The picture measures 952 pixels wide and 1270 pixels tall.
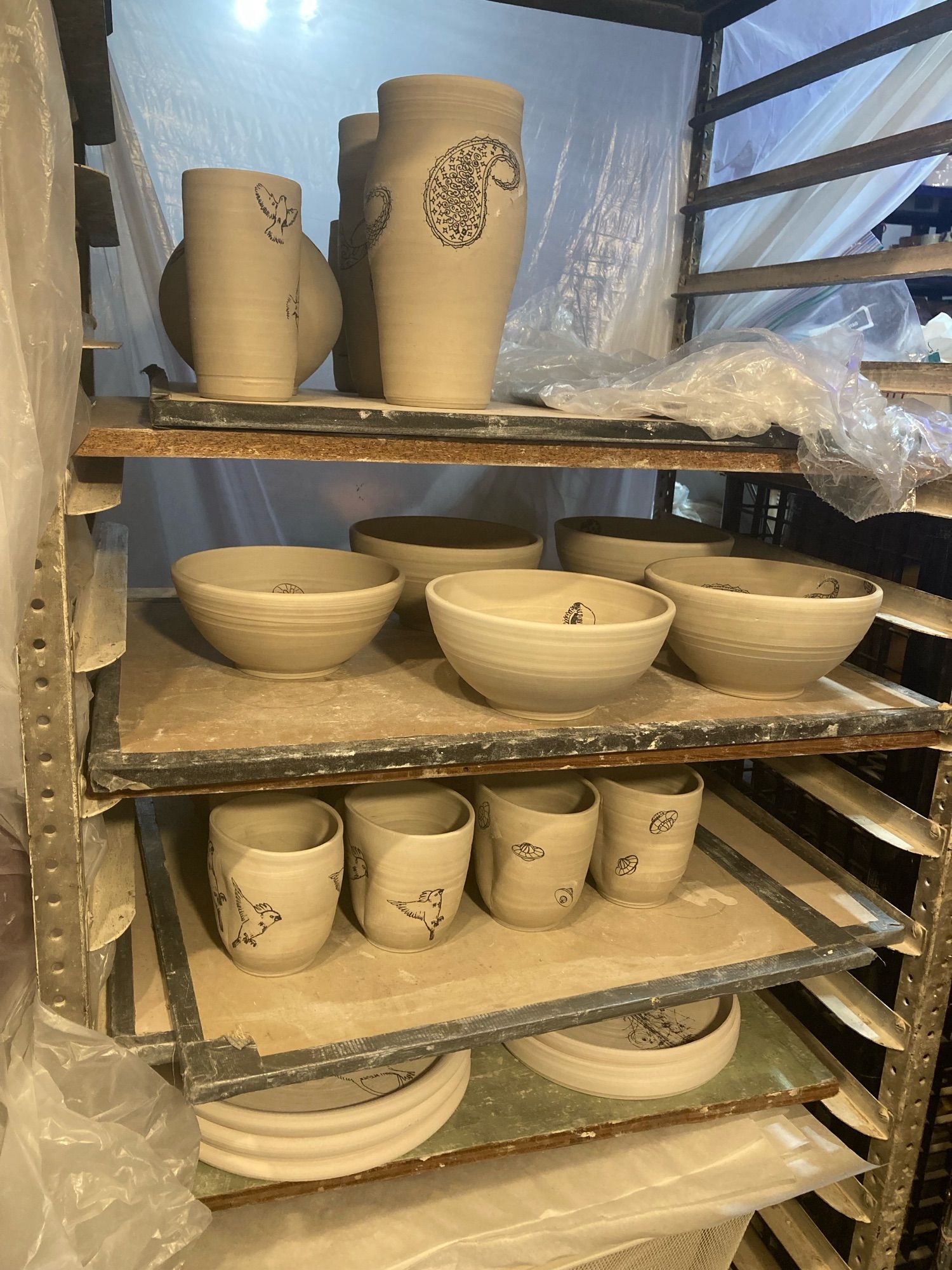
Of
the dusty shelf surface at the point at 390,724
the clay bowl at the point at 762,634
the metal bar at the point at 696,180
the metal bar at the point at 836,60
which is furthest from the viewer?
the metal bar at the point at 696,180

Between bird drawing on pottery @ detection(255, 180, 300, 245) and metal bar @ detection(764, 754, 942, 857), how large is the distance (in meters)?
0.91

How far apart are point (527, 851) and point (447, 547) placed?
0.36m

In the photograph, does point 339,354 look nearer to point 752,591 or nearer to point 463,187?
point 463,187

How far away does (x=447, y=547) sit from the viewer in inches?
44.6

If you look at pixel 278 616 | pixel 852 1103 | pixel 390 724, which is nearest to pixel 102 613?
pixel 278 616

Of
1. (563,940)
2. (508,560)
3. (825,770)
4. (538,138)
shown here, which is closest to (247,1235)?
(563,940)

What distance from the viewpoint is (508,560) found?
112 cm

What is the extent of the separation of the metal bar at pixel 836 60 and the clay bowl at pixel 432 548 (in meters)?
0.67

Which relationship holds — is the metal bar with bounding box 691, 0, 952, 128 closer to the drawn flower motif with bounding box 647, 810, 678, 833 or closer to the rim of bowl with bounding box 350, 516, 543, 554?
the rim of bowl with bounding box 350, 516, 543, 554

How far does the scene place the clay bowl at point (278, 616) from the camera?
89 cm

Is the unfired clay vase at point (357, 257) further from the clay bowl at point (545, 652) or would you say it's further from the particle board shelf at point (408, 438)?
the clay bowl at point (545, 652)

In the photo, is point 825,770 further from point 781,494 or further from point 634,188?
point 634,188

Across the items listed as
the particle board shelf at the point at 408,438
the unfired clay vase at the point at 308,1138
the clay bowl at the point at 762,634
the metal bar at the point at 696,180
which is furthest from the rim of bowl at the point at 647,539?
the unfired clay vase at the point at 308,1138

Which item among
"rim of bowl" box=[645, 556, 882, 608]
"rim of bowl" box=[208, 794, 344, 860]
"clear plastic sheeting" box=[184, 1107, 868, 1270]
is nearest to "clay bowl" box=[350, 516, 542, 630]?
"rim of bowl" box=[645, 556, 882, 608]
